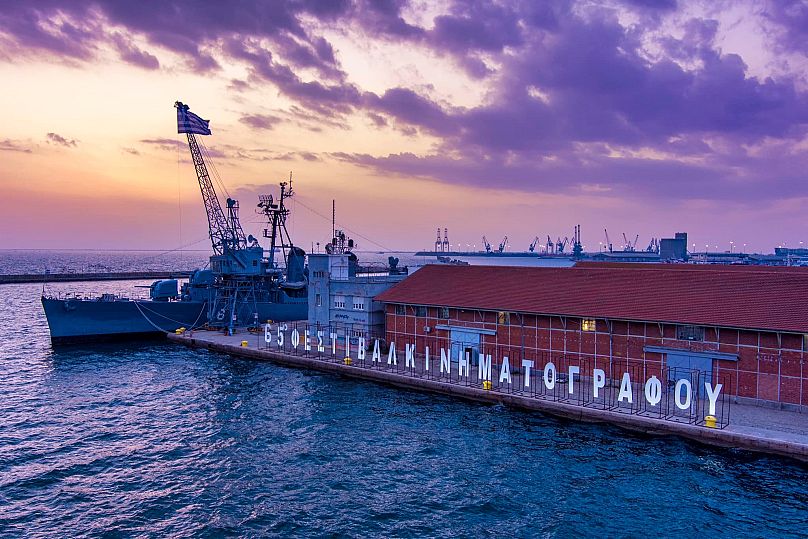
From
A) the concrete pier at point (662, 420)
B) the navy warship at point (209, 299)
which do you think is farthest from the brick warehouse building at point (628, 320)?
the navy warship at point (209, 299)

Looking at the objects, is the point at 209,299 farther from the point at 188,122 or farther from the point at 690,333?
the point at 690,333

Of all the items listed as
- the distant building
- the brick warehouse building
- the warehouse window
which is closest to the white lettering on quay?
the brick warehouse building

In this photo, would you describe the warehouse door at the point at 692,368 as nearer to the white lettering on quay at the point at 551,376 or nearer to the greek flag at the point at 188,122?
the white lettering on quay at the point at 551,376

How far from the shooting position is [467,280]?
57781 millimetres

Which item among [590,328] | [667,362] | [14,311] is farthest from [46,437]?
[14,311]

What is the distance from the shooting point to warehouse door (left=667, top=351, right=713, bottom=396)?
40.8 metres

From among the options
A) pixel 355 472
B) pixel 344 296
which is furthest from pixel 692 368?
pixel 344 296

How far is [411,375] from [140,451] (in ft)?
75.1

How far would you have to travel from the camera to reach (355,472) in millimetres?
31984

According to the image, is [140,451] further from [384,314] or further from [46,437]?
[384,314]

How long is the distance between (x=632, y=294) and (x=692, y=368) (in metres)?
7.83

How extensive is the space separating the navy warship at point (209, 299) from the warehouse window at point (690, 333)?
56.0 meters

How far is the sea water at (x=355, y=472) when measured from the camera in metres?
26.3

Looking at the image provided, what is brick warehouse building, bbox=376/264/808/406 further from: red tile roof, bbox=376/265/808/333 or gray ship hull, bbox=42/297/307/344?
gray ship hull, bbox=42/297/307/344
